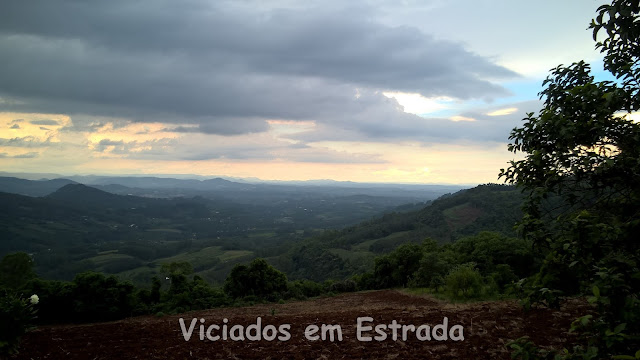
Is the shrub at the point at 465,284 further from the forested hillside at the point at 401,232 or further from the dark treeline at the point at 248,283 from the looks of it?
the forested hillside at the point at 401,232

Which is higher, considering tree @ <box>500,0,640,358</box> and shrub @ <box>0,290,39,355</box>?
tree @ <box>500,0,640,358</box>

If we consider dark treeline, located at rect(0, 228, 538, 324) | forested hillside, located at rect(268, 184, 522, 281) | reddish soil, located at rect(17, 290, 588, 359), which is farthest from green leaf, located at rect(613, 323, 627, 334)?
forested hillside, located at rect(268, 184, 522, 281)

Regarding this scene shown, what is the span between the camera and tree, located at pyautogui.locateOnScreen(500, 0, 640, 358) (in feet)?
9.37

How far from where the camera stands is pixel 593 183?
133 inches

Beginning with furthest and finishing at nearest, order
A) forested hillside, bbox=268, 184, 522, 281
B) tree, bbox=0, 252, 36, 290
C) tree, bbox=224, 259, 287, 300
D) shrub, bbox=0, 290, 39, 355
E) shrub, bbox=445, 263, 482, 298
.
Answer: forested hillside, bbox=268, 184, 522, 281 → tree, bbox=224, 259, 287, 300 → shrub, bbox=445, 263, 482, 298 → tree, bbox=0, 252, 36, 290 → shrub, bbox=0, 290, 39, 355

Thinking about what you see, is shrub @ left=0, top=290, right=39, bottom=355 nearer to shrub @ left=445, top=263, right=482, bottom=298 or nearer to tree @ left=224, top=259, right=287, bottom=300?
shrub @ left=445, top=263, right=482, bottom=298

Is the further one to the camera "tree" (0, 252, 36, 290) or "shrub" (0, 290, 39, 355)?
"tree" (0, 252, 36, 290)

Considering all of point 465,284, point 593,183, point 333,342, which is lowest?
point 465,284

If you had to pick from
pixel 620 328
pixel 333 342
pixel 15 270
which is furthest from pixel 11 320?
pixel 15 270

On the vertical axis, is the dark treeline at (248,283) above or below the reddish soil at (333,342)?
below

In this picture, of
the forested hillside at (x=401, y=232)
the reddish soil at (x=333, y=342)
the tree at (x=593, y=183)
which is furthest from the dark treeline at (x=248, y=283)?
the forested hillside at (x=401, y=232)

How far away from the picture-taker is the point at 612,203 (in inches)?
139

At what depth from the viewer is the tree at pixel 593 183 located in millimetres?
2855

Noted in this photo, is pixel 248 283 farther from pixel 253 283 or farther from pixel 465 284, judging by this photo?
pixel 465 284
